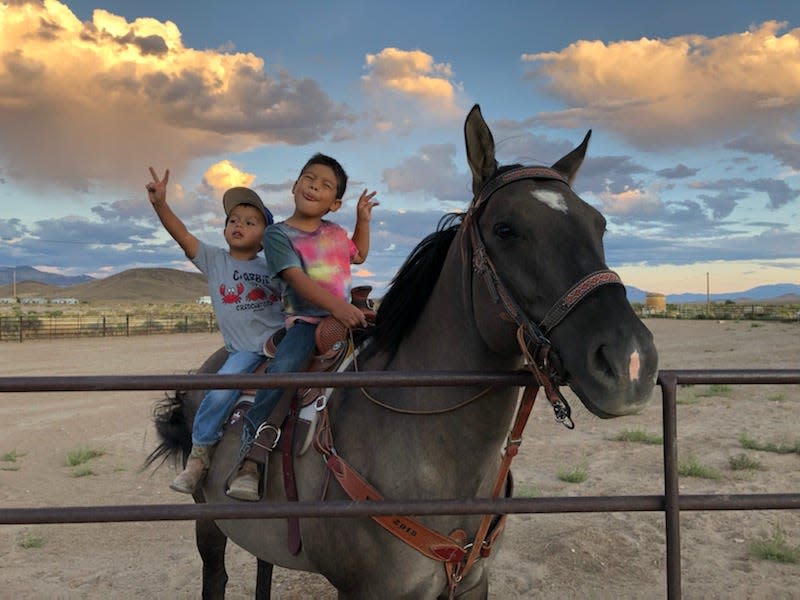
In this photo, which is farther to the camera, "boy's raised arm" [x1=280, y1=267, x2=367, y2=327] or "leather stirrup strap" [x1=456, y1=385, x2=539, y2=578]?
"boy's raised arm" [x1=280, y1=267, x2=367, y2=327]

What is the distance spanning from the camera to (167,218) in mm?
3580

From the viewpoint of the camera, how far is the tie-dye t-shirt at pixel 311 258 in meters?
3.03

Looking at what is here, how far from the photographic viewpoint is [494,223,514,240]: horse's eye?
7.32 ft

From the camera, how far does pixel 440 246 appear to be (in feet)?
9.30

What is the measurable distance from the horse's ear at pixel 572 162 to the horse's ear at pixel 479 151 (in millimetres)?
412

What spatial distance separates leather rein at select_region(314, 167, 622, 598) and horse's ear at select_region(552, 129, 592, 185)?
37 cm

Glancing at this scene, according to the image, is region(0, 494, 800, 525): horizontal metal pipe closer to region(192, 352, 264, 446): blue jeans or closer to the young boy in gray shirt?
region(192, 352, 264, 446): blue jeans

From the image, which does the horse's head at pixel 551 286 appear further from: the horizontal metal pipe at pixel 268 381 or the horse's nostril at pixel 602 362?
the horizontal metal pipe at pixel 268 381

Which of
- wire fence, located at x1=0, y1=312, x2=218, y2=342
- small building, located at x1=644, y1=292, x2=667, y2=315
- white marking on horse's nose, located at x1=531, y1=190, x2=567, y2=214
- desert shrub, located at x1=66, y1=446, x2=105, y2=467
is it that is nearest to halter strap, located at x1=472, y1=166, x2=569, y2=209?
white marking on horse's nose, located at x1=531, y1=190, x2=567, y2=214

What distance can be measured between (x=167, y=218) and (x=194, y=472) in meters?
1.49

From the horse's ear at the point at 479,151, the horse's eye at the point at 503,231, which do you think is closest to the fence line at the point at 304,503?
the horse's eye at the point at 503,231

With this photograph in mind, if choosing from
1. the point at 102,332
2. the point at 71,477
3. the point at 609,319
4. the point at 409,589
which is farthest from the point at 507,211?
the point at 102,332

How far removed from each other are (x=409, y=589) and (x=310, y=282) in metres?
1.43

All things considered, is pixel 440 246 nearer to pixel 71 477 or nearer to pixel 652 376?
pixel 652 376
